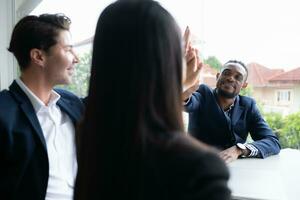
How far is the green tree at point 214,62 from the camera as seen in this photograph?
221 centimetres

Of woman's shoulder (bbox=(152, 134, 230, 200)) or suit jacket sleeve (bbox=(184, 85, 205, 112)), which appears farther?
suit jacket sleeve (bbox=(184, 85, 205, 112))

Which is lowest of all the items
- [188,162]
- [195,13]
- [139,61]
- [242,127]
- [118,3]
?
[242,127]

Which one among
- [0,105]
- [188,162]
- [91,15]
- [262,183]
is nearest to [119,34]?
[188,162]

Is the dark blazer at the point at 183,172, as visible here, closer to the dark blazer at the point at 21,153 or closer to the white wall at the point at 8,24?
the dark blazer at the point at 21,153

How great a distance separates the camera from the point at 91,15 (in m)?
2.54

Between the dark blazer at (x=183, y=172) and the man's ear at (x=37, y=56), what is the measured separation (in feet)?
2.85

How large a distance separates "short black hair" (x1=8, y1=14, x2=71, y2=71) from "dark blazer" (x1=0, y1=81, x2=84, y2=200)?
19 cm

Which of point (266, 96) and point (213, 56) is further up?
point (213, 56)

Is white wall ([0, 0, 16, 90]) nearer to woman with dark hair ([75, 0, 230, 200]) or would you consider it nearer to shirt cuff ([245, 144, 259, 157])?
shirt cuff ([245, 144, 259, 157])

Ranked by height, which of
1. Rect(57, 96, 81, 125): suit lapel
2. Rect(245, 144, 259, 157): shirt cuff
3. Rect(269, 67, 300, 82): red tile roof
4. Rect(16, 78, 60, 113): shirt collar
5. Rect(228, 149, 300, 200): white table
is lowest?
Rect(228, 149, 300, 200): white table

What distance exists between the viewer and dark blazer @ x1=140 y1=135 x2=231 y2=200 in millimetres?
545

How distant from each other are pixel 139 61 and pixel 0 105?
0.78 meters

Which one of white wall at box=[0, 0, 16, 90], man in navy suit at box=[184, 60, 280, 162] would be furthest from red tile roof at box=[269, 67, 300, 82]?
white wall at box=[0, 0, 16, 90]

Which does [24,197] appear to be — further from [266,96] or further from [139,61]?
[266,96]
